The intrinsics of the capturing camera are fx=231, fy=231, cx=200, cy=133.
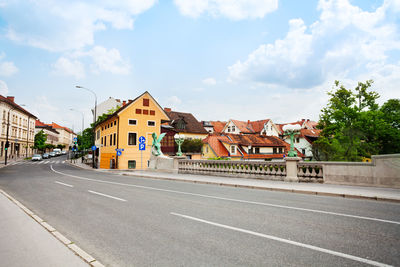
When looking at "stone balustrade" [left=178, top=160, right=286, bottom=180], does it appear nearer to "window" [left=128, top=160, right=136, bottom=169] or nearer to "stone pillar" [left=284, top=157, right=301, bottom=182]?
"stone pillar" [left=284, top=157, right=301, bottom=182]

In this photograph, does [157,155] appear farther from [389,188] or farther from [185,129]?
[185,129]

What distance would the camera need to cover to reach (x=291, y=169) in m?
12.9

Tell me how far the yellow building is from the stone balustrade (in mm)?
14241

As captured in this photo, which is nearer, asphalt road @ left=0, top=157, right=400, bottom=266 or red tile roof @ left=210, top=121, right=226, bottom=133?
asphalt road @ left=0, top=157, right=400, bottom=266

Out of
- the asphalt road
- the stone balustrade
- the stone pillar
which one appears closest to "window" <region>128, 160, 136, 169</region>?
the stone balustrade

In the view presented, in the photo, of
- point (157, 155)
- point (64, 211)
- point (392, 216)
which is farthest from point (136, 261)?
point (157, 155)

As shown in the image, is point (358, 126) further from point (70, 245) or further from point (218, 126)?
point (218, 126)

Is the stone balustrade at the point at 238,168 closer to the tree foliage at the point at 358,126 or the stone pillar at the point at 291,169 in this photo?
the stone pillar at the point at 291,169

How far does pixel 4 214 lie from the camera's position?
6309 mm

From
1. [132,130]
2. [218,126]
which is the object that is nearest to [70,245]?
[132,130]

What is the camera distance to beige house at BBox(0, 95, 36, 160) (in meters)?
52.1

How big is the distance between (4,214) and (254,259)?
6.77 meters

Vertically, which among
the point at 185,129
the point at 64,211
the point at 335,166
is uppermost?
the point at 185,129

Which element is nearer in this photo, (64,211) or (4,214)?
(4,214)
